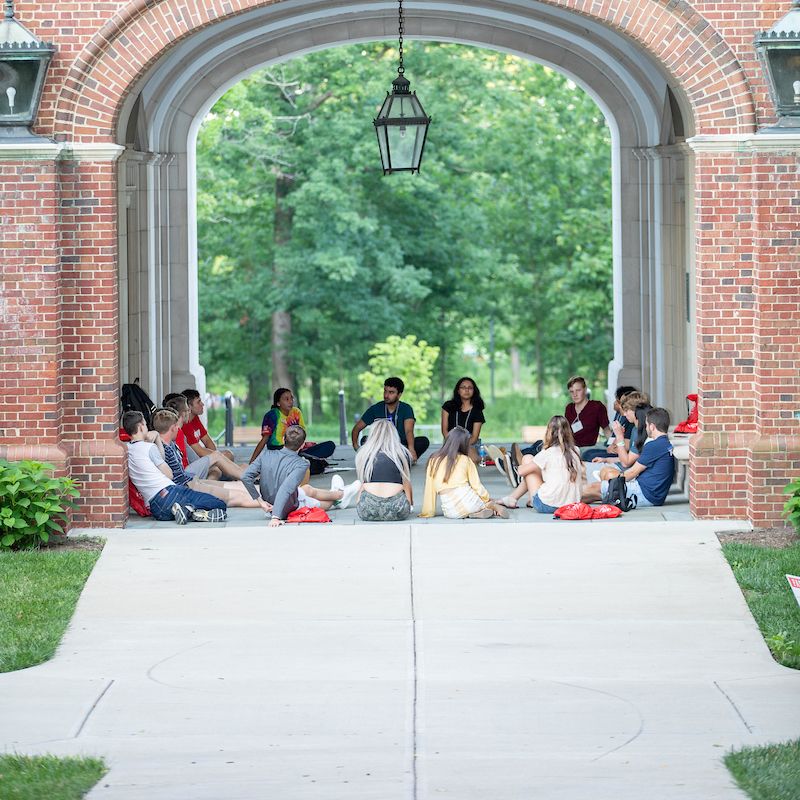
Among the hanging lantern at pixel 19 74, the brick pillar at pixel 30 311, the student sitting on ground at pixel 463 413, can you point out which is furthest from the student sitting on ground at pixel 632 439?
the hanging lantern at pixel 19 74

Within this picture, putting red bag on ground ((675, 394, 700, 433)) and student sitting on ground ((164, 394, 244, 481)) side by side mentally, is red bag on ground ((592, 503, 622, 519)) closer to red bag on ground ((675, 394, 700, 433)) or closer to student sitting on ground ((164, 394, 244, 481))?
red bag on ground ((675, 394, 700, 433))

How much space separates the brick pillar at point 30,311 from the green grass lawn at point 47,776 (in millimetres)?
5588

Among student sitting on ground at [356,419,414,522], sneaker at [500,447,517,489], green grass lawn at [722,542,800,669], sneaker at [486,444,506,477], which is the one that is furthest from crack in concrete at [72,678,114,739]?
sneaker at [486,444,506,477]

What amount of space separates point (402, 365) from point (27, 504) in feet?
74.1

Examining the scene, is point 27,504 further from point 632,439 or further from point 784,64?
point 784,64

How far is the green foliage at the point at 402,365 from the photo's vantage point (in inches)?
1355

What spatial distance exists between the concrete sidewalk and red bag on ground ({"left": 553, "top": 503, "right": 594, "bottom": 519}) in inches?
9.4

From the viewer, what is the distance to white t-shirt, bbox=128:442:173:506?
43.4ft

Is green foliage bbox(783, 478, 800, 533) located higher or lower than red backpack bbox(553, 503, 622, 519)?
higher

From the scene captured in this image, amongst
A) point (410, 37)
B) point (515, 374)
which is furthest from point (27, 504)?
point (515, 374)

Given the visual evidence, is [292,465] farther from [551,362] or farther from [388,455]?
[551,362]

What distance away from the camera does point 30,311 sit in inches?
499

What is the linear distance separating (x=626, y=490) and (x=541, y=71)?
25890 mm

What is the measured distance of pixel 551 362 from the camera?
41812mm
